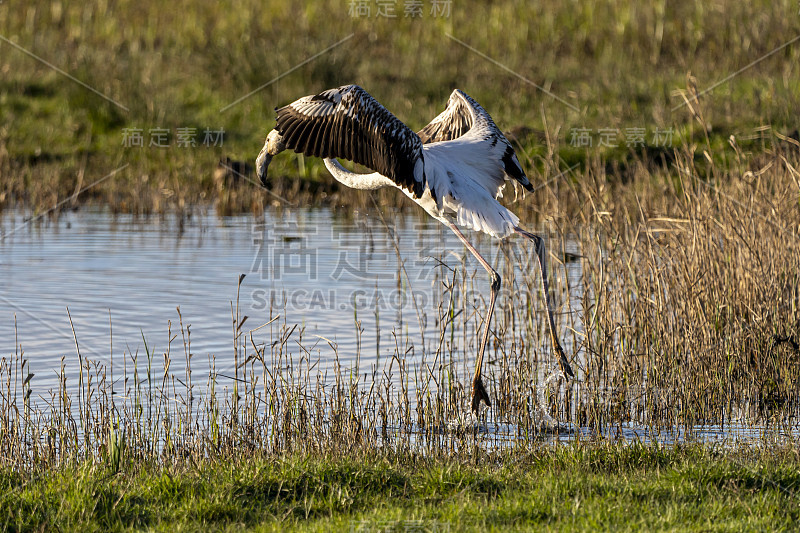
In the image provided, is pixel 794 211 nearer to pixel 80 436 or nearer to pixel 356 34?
pixel 80 436

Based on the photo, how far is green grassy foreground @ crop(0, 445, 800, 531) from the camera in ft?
13.5

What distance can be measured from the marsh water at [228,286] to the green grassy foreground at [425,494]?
837 mm

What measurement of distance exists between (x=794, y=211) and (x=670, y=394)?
187 cm

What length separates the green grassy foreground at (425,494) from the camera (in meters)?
4.12

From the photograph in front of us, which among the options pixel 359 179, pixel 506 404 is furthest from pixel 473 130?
pixel 506 404

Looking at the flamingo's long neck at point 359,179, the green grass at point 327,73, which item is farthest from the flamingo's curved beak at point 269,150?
the green grass at point 327,73

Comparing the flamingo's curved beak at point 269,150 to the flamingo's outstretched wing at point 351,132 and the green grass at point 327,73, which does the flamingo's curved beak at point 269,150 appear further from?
the green grass at point 327,73

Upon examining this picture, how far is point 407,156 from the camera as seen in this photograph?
6.38 meters

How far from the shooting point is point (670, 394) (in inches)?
241

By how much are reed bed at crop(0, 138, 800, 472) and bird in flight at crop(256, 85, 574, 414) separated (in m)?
0.30

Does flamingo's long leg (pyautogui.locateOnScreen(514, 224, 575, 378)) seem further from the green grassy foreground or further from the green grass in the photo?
the green grass

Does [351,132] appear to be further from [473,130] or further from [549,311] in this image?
[549,311]

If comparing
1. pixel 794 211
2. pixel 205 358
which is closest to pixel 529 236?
pixel 794 211

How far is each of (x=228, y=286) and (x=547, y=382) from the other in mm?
4200
